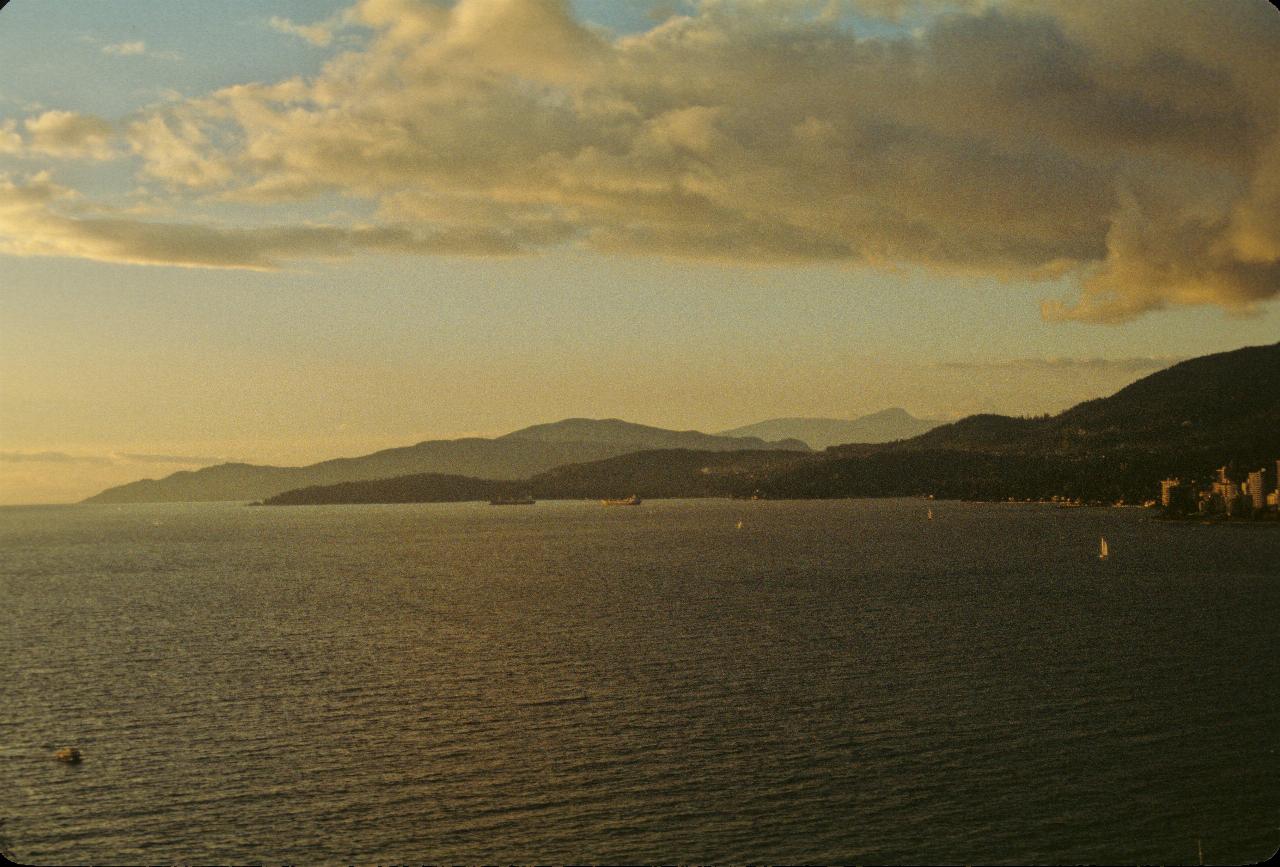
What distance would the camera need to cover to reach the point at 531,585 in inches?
6068

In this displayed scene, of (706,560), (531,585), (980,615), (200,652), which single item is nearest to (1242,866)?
(980,615)

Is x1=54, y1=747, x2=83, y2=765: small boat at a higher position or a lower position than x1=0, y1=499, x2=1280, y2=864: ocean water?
higher

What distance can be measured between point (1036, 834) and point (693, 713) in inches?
988

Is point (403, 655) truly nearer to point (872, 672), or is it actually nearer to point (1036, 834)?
point (872, 672)

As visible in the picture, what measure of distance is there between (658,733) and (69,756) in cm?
3377

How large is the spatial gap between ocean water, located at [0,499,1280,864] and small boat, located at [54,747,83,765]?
2.62ft

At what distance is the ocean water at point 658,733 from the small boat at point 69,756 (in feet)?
2.62

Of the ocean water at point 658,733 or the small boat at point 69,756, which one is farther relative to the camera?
the small boat at point 69,756

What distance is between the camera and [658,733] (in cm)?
6438

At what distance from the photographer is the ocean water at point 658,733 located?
4934 centimetres

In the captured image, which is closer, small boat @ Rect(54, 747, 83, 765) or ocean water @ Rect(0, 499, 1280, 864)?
ocean water @ Rect(0, 499, 1280, 864)

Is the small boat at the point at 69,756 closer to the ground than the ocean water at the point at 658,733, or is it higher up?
higher up

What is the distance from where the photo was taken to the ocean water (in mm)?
49344

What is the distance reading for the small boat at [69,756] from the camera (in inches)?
2426
